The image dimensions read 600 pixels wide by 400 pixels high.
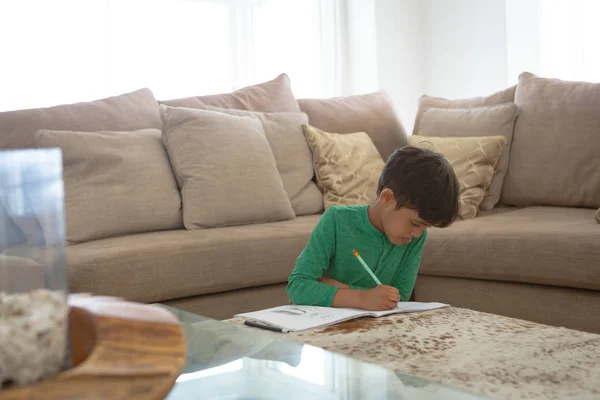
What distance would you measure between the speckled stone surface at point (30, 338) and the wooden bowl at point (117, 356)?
0.04 feet

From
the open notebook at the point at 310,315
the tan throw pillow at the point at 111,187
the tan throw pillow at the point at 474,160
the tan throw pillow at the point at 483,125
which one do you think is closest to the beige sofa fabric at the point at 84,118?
the tan throw pillow at the point at 111,187

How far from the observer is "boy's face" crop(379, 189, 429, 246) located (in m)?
1.59

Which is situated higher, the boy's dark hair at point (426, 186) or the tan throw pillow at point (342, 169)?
the boy's dark hair at point (426, 186)

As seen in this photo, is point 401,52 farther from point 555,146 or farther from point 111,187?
point 111,187

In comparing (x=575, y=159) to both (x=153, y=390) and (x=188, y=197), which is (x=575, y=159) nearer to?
(x=188, y=197)

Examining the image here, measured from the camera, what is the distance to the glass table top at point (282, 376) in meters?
0.93

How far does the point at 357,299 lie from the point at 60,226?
1017mm

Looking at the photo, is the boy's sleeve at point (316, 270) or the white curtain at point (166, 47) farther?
the white curtain at point (166, 47)

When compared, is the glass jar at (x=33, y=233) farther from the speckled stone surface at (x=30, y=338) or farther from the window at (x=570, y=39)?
the window at (x=570, y=39)

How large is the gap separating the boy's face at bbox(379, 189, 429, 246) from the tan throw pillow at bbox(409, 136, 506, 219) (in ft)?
4.36

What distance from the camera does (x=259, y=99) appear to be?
329cm

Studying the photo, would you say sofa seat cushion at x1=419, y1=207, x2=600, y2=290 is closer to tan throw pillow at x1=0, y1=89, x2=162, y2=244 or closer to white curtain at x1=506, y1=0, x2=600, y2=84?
tan throw pillow at x1=0, y1=89, x2=162, y2=244

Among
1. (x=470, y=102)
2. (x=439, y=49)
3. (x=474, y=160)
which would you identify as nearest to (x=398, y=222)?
(x=474, y=160)

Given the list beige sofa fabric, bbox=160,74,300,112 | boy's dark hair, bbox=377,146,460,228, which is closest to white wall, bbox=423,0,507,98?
beige sofa fabric, bbox=160,74,300,112
